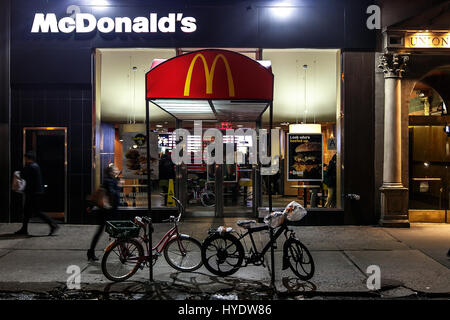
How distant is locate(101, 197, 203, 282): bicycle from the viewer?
251 inches

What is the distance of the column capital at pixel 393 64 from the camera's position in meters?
10.4

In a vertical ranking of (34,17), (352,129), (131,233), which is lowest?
(131,233)

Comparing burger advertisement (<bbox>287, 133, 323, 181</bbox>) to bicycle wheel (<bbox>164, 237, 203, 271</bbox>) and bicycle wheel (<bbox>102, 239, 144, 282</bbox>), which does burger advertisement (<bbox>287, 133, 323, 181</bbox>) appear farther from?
bicycle wheel (<bbox>102, 239, 144, 282</bbox>)

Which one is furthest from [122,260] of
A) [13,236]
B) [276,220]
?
[13,236]

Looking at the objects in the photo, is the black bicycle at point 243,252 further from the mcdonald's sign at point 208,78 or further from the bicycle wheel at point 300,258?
the mcdonald's sign at point 208,78

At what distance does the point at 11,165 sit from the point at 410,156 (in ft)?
34.4

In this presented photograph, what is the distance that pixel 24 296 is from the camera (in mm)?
5863

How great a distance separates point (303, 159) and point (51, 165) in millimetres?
6625

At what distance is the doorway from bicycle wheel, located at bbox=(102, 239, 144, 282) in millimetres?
4882

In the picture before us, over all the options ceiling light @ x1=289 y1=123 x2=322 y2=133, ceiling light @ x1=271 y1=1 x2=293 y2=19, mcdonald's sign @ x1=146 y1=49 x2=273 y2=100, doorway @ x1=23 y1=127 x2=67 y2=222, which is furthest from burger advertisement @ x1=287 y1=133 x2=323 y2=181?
doorway @ x1=23 y1=127 x2=67 y2=222

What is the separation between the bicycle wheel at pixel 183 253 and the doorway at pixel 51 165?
496cm

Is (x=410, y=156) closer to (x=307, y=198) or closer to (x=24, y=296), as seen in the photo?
(x=307, y=198)

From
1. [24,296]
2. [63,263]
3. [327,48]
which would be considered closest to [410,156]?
[327,48]
